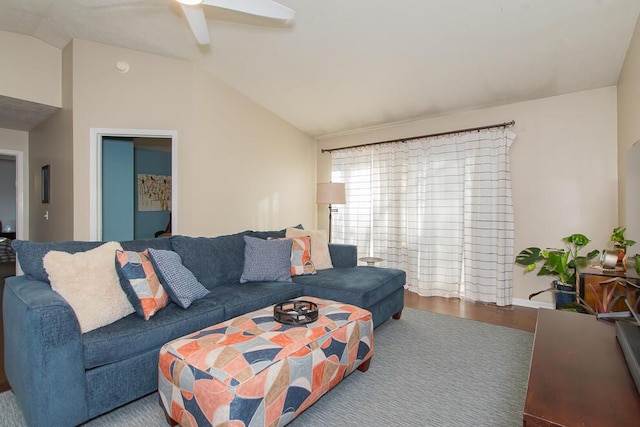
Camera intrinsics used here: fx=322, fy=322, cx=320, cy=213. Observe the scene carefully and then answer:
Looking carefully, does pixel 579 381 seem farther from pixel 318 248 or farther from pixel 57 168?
pixel 57 168

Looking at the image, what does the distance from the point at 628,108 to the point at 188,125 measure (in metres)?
4.12

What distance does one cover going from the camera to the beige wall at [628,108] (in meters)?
2.34

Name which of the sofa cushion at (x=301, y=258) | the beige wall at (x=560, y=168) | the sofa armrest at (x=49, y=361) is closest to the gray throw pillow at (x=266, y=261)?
the sofa cushion at (x=301, y=258)

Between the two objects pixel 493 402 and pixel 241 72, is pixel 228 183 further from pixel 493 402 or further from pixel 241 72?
pixel 493 402

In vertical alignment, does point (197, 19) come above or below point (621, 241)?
above

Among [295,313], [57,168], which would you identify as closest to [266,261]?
[295,313]

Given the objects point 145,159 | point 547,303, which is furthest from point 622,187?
point 145,159

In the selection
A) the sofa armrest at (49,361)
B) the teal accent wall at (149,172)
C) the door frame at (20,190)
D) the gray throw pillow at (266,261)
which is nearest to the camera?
the sofa armrest at (49,361)

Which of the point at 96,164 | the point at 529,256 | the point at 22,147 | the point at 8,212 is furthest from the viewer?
the point at 8,212

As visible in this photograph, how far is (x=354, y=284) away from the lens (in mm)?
2732

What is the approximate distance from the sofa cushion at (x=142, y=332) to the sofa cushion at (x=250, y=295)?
0.32 ft

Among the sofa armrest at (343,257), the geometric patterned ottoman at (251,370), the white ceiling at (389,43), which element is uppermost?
the white ceiling at (389,43)

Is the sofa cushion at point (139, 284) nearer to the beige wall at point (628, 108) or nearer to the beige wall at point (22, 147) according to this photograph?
the beige wall at point (628, 108)

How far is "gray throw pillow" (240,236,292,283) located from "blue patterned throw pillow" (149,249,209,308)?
0.65m
